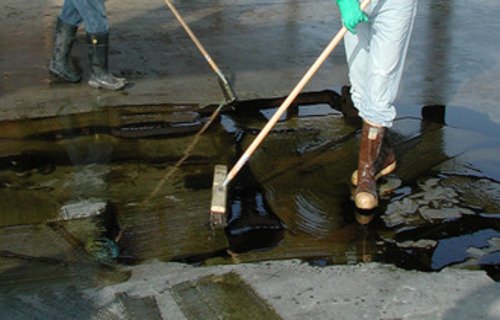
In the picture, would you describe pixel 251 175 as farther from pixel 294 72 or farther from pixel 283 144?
pixel 294 72

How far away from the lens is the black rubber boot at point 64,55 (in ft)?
18.1

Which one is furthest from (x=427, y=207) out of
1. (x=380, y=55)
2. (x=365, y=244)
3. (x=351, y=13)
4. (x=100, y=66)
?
(x=100, y=66)

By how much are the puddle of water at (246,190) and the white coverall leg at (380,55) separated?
479 millimetres

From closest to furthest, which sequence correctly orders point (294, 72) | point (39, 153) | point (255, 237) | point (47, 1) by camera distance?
point (255, 237) < point (39, 153) < point (294, 72) < point (47, 1)

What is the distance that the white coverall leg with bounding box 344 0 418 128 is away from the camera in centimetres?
361

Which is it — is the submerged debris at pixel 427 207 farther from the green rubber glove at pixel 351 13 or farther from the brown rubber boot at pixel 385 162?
the green rubber glove at pixel 351 13

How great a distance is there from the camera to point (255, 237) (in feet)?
11.3

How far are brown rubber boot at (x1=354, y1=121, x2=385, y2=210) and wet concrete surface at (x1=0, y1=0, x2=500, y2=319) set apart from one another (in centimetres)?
7

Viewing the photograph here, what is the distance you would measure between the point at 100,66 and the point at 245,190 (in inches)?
82.5

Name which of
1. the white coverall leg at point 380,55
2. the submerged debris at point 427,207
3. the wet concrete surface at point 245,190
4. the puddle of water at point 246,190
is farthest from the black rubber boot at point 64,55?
the submerged debris at point 427,207

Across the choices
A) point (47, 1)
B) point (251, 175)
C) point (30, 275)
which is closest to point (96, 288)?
point (30, 275)

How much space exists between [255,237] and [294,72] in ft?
8.63

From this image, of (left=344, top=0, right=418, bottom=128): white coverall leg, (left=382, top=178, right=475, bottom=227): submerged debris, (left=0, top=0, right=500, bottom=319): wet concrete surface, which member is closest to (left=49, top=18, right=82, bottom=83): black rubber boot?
(left=0, top=0, right=500, bottom=319): wet concrete surface

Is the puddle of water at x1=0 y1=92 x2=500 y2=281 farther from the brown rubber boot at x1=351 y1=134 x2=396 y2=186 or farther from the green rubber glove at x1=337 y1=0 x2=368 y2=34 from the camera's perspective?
the green rubber glove at x1=337 y1=0 x2=368 y2=34
